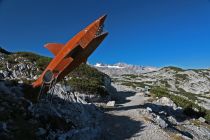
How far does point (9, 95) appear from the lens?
22781 mm

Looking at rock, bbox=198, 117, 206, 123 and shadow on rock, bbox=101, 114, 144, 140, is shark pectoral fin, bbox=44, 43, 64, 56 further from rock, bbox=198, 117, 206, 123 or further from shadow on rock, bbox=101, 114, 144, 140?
rock, bbox=198, 117, 206, 123

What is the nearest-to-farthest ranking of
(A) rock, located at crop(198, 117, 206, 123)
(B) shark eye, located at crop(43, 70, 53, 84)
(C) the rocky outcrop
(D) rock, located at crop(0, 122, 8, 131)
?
(D) rock, located at crop(0, 122, 8, 131) < (C) the rocky outcrop < (B) shark eye, located at crop(43, 70, 53, 84) < (A) rock, located at crop(198, 117, 206, 123)

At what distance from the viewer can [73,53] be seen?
2464 centimetres

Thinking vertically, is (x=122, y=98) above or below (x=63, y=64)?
below

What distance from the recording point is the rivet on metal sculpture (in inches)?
960

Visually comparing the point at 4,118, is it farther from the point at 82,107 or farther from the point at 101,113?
the point at 101,113

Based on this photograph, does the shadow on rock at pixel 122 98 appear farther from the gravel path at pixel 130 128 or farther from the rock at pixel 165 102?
the gravel path at pixel 130 128

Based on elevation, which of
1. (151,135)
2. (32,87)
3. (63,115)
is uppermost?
(32,87)

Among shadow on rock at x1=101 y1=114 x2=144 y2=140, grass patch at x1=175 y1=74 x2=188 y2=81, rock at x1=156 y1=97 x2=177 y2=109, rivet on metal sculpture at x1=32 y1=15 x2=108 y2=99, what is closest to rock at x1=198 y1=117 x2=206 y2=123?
rock at x1=156 y1=97 x2=177 y2=109

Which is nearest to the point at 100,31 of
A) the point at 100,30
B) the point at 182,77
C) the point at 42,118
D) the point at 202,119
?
the point at 100,30

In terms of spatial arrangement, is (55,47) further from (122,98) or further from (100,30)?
(122,98)

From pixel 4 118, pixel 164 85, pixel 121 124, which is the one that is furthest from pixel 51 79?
pixel 164 85

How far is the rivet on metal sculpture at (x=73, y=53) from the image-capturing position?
24375 millimetres

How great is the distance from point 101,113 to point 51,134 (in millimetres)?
11904
